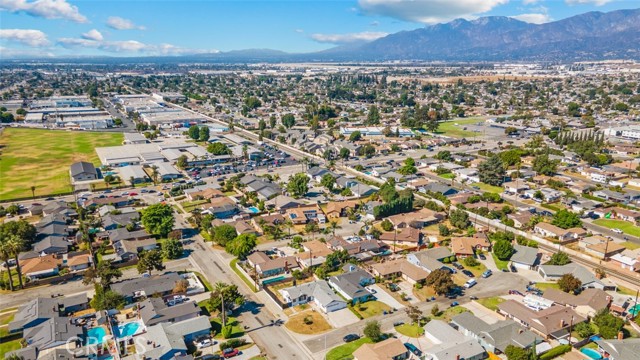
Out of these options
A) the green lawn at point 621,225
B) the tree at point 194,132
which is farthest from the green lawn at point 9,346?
the tree at point 194,132

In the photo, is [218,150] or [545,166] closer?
[545,166]

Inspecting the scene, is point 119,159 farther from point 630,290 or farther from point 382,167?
point 630,290

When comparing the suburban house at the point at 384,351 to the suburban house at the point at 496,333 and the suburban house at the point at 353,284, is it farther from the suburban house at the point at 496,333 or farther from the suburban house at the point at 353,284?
the suburban house at the point at 353,284

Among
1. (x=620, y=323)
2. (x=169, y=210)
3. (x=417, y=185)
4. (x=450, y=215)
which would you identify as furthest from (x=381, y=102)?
(x=620, y=323)

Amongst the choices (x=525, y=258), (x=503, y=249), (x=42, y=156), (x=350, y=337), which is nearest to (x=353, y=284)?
(x=350, y=337)

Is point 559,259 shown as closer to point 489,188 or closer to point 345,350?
point 345,350
